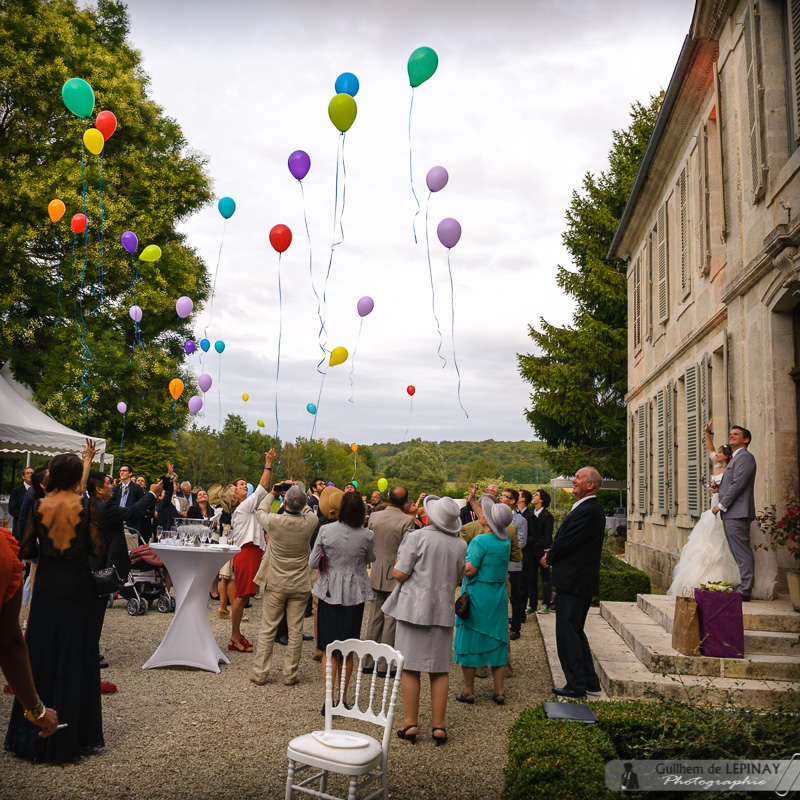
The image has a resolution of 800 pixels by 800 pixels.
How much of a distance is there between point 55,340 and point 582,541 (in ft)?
60.2

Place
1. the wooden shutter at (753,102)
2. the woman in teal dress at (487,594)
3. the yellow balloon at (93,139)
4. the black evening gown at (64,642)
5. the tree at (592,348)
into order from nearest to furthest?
the black evening gown at (64,642)
the woman in teal dress at (487,594)
the wooden shutter at (753,102)
the yellow balloon at (93,139)
the tree at (592,348)

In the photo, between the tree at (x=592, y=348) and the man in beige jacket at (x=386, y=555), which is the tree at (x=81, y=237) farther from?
the man in beige jacket at (x=386, y=555)

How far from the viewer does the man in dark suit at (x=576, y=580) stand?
6.30 m

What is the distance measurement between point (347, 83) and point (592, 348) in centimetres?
1694

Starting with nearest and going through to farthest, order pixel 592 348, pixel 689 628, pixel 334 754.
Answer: pixel 334 754, pixel 689 628, pixel 592 348

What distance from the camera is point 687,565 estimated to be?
7965 mm

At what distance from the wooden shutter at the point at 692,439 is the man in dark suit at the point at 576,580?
214 inches

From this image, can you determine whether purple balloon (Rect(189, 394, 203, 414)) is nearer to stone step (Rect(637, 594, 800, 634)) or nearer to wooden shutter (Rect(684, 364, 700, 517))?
wooden shutter (Rect(684, 364, 700, 517))

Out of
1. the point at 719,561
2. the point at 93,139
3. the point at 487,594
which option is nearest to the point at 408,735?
the point at 487,594

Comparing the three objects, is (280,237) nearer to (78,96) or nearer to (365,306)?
(365,306)

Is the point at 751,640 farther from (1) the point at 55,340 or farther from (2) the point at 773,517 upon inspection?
(1) the point at 55,340

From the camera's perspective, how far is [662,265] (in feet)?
47.4

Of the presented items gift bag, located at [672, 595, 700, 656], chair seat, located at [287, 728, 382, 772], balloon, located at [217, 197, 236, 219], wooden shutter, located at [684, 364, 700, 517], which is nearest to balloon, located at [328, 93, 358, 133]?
balloon, located at [217, 197, 236, 219]

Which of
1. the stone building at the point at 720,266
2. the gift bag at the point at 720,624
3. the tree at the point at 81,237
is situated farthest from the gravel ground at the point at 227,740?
the tree at the point at 81,237
